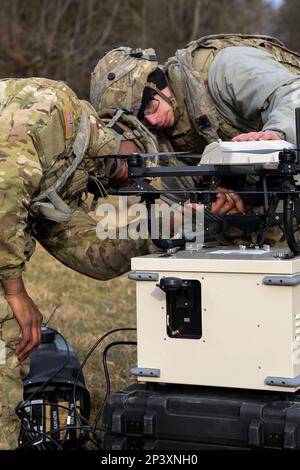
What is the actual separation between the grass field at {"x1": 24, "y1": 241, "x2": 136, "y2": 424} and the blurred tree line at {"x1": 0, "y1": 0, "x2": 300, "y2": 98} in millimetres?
13358

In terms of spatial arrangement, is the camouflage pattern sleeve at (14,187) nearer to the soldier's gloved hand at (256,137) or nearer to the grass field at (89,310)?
the soldier's gloved hand at (256,137)

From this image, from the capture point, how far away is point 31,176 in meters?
3.57

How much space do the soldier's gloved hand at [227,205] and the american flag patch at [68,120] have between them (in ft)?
2.38

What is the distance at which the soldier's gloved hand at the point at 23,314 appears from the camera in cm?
367

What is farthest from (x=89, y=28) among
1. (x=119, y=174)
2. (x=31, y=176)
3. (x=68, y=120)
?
(x=31, y=176)

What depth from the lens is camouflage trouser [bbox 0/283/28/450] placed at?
3.71m

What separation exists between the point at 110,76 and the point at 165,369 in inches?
83.3

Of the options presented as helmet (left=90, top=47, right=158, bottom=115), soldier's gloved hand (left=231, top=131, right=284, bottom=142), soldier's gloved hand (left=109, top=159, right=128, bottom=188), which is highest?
helmet (left=90, top=47, right=158, bottom=115)

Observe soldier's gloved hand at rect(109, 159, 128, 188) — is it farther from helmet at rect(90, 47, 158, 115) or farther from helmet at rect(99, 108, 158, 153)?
helmet at rect(90, 47, 158, 115)

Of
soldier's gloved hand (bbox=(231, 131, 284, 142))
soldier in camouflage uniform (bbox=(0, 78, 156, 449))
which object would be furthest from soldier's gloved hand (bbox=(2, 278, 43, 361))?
soldier's gloved hand (bbox=(231, 131, 284, 142))

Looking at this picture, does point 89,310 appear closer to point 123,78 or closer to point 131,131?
point 123,78

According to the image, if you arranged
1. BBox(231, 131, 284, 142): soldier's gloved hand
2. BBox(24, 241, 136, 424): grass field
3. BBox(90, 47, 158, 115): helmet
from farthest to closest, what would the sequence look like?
BBox(24, 241, 136, 424): grass field, BBox(90, 47, 158, 115): helmet, BBox(231, 131, 284, 142): soldier's gloved hand

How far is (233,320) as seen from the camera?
9.89 ft
